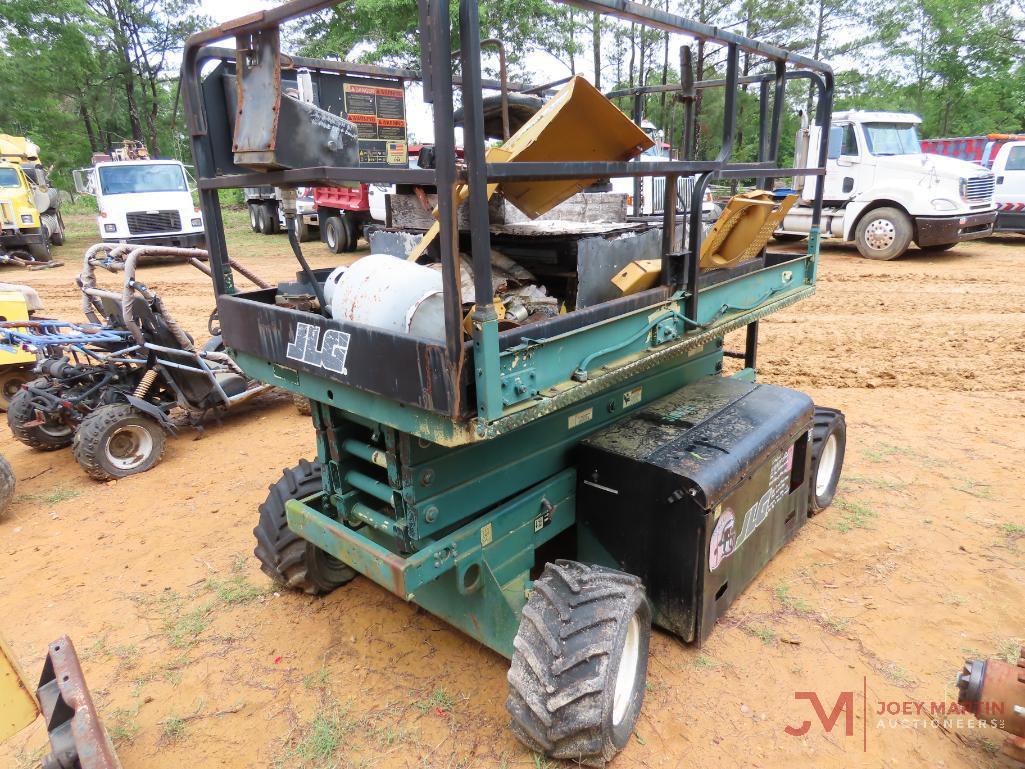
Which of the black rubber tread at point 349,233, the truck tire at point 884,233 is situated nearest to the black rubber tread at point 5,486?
the black rubber tread at point 349,233

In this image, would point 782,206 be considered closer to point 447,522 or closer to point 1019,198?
point 447,522

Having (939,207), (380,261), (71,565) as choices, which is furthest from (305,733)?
(939,207)

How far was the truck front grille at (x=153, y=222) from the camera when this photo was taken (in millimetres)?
14297

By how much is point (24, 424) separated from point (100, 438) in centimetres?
106

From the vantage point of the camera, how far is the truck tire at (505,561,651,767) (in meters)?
2.25

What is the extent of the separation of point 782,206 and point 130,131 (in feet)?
119

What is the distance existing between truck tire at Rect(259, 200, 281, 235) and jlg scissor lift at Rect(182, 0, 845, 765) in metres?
16.4

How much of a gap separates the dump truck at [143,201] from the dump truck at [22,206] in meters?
1.69

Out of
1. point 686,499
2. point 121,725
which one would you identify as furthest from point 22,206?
point 686,499

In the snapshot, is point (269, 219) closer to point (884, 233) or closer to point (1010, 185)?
point (884, 233)

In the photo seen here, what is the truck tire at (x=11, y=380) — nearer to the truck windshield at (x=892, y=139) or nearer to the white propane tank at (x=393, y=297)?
the white propane tank at (x=393, y=297)

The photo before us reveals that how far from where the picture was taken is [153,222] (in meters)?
14.5

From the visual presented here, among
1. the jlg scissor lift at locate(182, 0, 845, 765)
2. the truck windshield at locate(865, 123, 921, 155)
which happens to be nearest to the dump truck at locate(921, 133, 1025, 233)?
the truck windshield at locate(865, 123, 921, 155)

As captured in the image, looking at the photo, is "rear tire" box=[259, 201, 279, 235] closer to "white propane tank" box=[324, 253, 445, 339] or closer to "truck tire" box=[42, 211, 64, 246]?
"truck tire" box=[42, 211, 64, 246]
